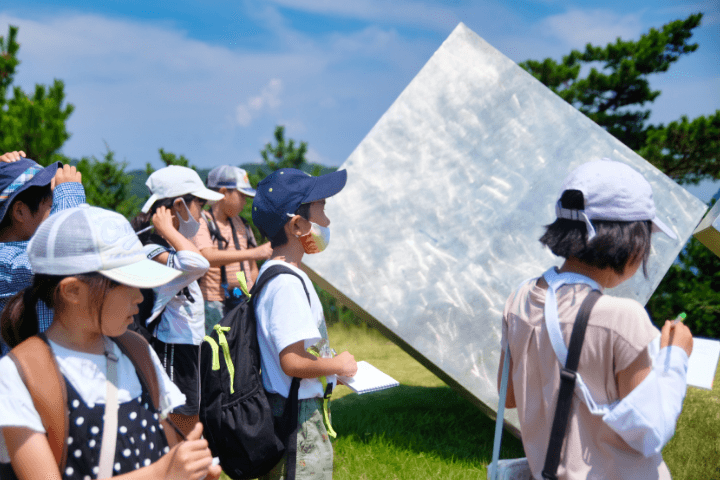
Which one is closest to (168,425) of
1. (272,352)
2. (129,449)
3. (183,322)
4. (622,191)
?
(129,449)

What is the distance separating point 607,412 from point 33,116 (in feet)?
22.5

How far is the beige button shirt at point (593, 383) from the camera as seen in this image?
1.27 m

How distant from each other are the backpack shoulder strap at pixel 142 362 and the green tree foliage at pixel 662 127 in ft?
19.2

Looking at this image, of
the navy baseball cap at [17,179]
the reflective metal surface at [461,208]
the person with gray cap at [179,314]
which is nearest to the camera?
the navy baseball cap at [17,179]

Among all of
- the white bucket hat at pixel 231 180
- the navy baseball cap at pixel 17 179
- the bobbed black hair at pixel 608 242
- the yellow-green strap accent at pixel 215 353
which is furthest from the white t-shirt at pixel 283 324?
the white bucket hat at pixel 231 180

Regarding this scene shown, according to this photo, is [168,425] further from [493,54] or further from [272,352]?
[493,54]

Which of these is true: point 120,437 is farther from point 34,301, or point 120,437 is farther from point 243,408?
point 243,408

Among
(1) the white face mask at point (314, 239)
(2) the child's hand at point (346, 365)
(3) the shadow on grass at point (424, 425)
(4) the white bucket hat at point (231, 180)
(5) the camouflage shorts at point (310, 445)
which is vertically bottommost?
(3) the shadow on grass at point (424, 425)

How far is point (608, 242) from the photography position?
4.45 ft

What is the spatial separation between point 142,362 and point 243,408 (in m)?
0.48

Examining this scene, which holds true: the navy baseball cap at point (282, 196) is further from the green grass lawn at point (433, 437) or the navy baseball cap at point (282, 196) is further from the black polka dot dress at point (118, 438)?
the green grass lawn at point (433, 437)

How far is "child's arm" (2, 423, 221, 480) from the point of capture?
1116 mm

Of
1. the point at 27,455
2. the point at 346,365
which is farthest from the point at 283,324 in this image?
the point at 27,455

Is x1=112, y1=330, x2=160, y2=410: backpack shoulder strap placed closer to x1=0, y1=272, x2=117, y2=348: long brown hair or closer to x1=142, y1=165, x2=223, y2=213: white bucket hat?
x1=0, y1=272, x2=117, y2=348: long brown hair
